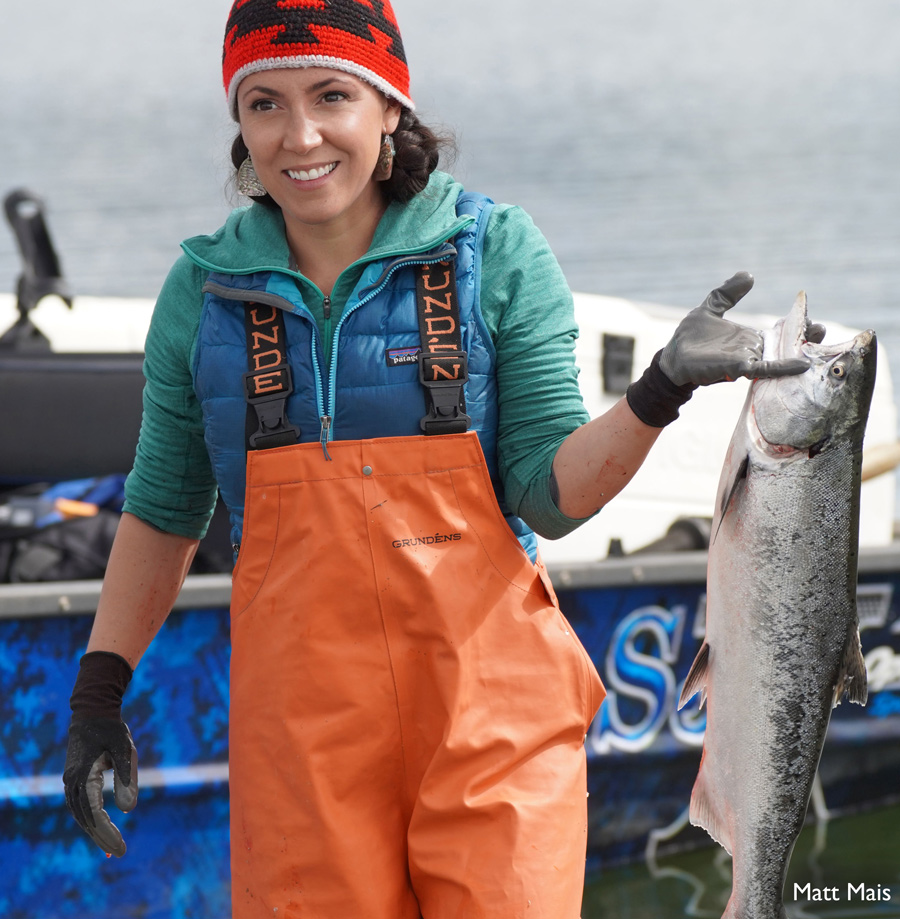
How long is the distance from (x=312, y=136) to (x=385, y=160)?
0.66 ft

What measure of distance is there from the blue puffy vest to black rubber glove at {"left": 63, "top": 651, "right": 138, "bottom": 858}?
1.92 feet

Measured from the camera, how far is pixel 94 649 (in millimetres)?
2578

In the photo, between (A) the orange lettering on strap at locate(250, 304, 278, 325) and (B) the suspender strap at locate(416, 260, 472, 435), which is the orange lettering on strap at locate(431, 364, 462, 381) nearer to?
(B) the suspender strap at locate(416, 260, 472, 435)

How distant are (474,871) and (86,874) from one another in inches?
120

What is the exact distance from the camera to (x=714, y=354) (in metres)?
1.96

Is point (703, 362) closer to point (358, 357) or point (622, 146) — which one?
point (358, 357)

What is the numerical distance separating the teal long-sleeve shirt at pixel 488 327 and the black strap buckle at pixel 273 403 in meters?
0.11

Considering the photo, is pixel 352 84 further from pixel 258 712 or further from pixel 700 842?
pixel 700 842

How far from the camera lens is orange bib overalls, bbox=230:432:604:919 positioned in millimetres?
2180

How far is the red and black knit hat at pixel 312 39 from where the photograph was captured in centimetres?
222

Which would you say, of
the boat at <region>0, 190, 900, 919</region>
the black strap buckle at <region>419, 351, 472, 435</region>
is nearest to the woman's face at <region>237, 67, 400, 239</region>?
the black strap buckle at <region>419, 351, 472, 435</region>

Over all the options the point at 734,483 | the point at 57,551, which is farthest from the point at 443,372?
the point at 57,551

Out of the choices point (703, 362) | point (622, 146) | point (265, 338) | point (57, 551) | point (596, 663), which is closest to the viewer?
point (703, 362)
